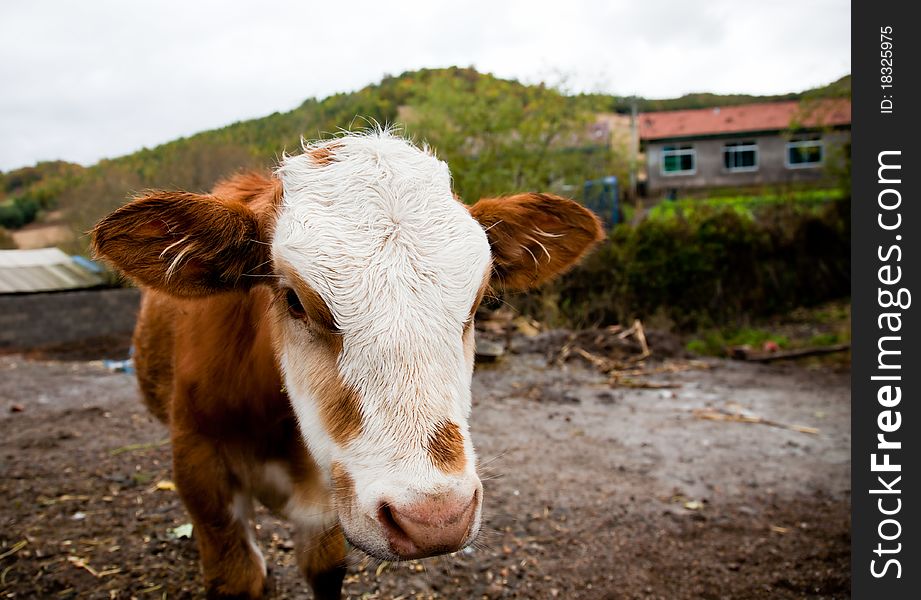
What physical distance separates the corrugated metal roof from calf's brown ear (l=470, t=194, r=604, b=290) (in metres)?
19.1

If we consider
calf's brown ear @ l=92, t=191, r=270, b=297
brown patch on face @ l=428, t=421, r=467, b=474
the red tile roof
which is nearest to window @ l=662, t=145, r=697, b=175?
the red tile roof

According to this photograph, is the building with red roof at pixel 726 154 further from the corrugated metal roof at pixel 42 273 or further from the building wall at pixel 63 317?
the corrugated metal roof at pixel 42 273

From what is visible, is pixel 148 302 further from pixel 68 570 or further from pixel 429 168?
pixel 429 168

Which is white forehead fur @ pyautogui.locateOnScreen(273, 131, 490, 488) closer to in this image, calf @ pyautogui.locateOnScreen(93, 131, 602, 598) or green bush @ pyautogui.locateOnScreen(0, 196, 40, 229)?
calf @ pyautogui.locateOnScreen(93, 131, 602, 598)

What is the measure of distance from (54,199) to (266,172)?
32.5 m

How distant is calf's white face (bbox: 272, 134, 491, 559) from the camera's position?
5.32 feet

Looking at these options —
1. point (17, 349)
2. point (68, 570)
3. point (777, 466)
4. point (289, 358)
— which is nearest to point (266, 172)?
point (289, 358)

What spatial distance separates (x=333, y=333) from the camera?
187 cm

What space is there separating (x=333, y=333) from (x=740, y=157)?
4277 centimetres

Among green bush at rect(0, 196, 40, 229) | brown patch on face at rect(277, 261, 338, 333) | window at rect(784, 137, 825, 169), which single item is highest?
window at rect(784, 137, 825, 169)

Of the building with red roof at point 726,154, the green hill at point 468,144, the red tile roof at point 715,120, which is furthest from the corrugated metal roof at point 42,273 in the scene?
the red tile roof at point 715,120

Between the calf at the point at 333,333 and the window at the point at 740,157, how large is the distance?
41.2m

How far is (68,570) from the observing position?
369cm

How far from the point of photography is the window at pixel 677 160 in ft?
130
